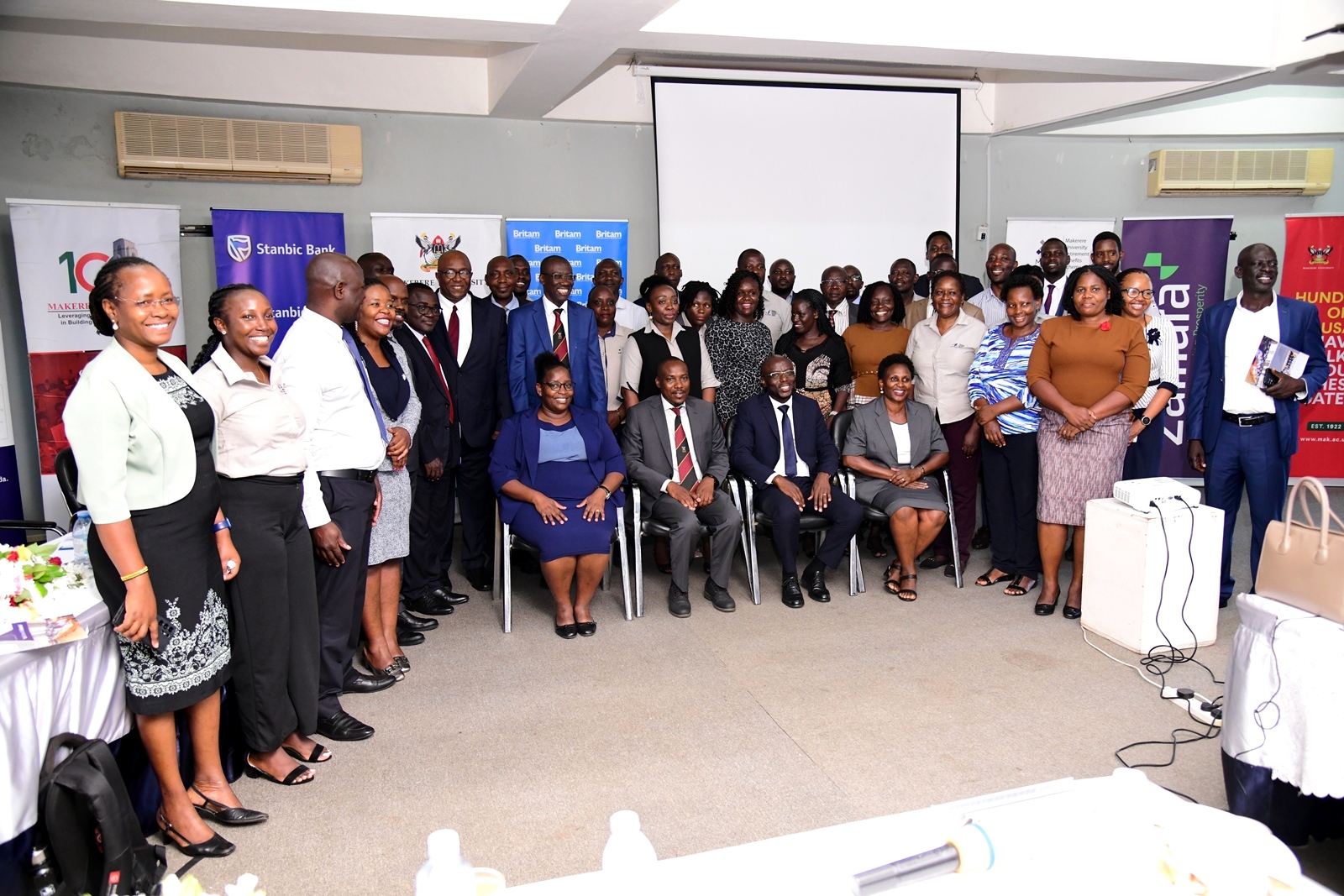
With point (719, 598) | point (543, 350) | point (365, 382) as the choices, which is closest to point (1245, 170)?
point (719, 598)

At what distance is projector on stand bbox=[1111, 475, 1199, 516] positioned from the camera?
3.99 metres

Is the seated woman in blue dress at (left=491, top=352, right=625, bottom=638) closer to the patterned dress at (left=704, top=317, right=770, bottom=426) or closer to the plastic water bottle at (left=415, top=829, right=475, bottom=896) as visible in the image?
the patterned dress at (left=704, top=317, right=770, bottom=426)

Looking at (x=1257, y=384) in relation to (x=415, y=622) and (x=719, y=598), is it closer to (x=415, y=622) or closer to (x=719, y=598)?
(x=719, y=598)

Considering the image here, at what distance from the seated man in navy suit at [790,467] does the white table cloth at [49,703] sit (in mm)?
3103

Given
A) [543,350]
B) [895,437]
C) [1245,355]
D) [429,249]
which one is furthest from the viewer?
[429,249]

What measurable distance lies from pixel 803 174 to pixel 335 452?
16.5 feet

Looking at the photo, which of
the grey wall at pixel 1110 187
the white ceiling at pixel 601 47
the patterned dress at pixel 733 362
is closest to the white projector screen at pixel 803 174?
the white ceiling at pixel 601 47

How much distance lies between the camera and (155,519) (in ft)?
7.57

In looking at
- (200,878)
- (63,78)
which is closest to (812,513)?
(200,878)

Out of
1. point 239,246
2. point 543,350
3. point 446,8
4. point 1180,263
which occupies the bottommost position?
point 543,350

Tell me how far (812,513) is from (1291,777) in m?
2.70

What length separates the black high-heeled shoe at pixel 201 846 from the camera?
8.32 feet

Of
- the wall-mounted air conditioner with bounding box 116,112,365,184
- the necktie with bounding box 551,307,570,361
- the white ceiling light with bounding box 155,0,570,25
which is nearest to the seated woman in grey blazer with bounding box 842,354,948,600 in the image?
the necktie with bounding box 551,307,570,361

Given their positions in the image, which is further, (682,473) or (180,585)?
(682,473)
